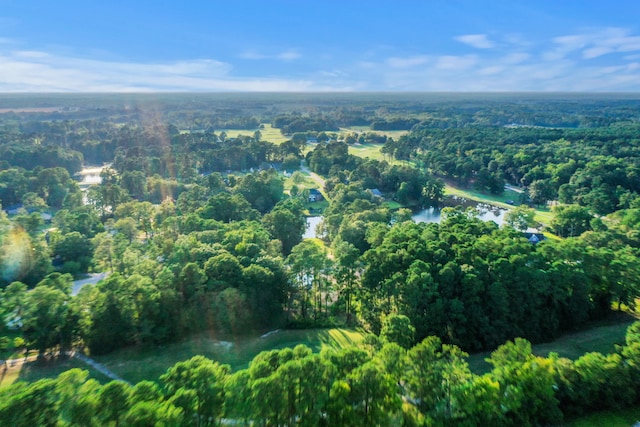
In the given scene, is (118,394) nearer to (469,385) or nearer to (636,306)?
(469,385)

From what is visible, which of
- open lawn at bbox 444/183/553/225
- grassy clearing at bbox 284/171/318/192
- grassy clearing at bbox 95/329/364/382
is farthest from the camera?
grassy clearing at bbox 284/171/318/192

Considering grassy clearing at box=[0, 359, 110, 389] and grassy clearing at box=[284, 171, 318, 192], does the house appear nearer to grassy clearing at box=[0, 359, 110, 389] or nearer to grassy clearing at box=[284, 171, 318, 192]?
grassy clearing at box=[284, 171, 318, 192]

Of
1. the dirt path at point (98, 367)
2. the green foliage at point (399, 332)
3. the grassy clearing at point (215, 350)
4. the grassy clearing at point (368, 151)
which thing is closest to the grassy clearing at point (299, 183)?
the grassy clearing at point (368, 151)

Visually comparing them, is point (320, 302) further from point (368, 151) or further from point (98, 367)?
point (368, 151)

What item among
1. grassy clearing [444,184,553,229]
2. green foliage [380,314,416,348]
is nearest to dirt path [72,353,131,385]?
green foliage [380,314,416,348]

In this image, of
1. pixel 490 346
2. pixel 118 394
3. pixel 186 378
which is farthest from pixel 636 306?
pixel 118 394
